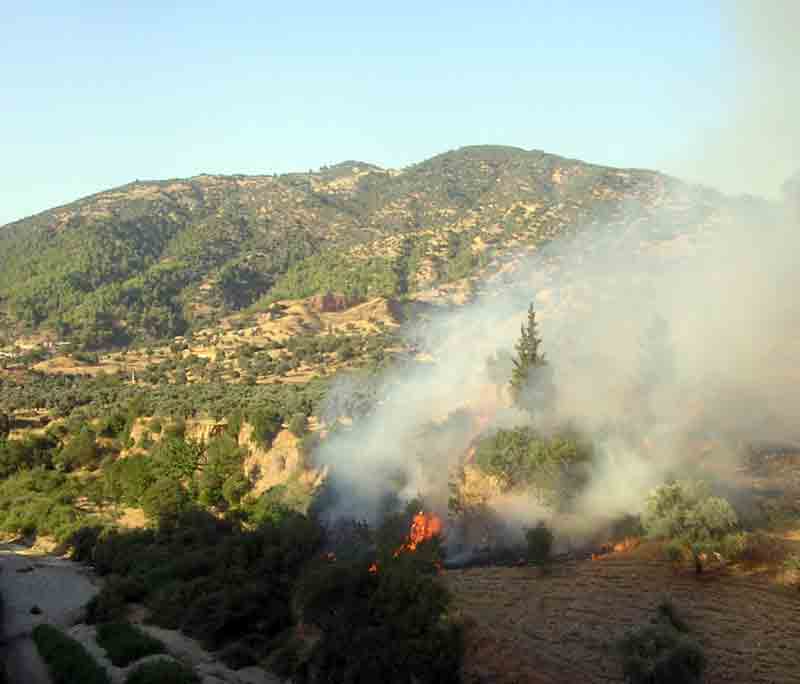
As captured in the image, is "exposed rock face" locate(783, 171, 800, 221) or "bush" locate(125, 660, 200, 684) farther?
"exposed rock face" locate(783, 171, 800, 221)

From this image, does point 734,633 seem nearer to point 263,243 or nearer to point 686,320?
point 686,320

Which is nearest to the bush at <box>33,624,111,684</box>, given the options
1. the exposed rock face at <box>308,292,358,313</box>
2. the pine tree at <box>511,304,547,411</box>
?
the pine tree at <box>511,304,547,411</box>

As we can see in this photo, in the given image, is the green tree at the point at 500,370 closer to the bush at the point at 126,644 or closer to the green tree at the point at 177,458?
the green tree at the point at 177,458

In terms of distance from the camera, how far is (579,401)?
96.8 ft

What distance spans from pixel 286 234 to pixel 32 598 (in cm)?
10268

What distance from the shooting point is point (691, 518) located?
17609 mm

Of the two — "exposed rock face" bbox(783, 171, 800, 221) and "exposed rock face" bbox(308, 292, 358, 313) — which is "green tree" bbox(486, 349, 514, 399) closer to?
"exposed rock face" bbox(783, 171, 800, 221)

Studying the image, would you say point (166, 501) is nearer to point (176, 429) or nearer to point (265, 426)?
point (265, 426)

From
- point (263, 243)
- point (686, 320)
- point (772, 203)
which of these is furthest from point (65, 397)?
point (263, 243)

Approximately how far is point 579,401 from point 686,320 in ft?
54.7

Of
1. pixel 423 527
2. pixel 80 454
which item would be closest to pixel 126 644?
pixel 423 527

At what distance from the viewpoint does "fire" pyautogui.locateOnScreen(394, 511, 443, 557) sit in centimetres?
2050

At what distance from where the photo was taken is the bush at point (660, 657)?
1180 centimetres

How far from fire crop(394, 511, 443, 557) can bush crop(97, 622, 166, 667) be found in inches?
285
